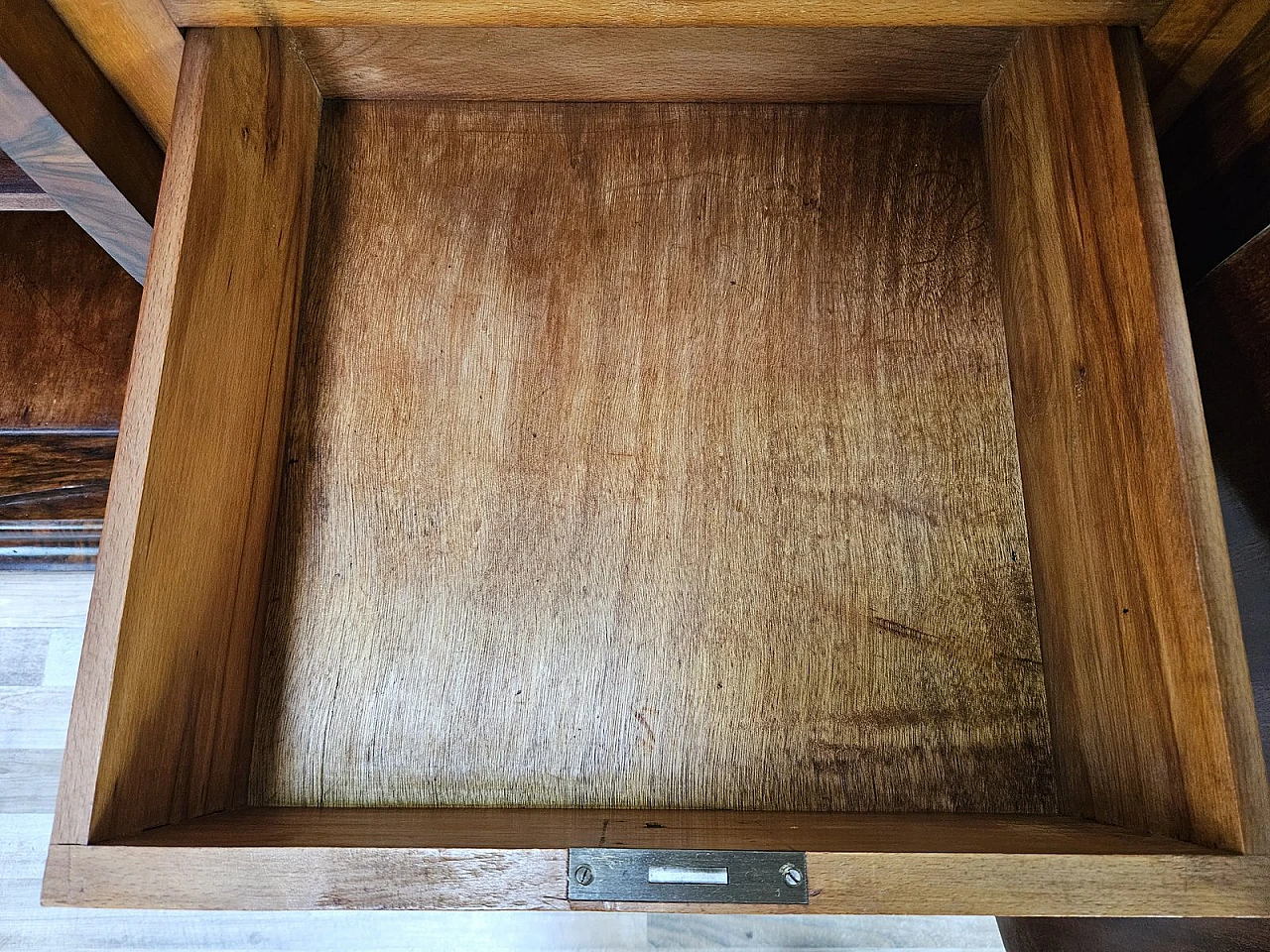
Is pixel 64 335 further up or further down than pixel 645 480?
further up

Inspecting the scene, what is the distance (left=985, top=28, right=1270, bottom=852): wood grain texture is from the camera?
1.90ft

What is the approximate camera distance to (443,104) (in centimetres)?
92

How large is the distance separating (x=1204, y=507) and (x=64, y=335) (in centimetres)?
126

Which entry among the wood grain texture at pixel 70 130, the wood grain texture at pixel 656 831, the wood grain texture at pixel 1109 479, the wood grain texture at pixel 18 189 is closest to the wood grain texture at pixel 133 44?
the wood grain texture at pixel 70 130

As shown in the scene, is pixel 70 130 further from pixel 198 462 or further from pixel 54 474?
pixel 54 474

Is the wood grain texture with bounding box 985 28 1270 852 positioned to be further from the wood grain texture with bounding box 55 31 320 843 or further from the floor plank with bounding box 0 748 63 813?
the floor plank with bounding box 0 748 63 813

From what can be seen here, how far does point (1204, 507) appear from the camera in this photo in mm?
592

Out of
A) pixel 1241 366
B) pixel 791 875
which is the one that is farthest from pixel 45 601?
pixel 1241 366

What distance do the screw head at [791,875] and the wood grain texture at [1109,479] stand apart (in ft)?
0.84

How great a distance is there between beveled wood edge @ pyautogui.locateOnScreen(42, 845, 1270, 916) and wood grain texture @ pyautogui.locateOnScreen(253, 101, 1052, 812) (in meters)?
0.20

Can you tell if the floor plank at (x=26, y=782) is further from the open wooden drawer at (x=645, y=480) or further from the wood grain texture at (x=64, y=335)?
the open wooden drawer at (x=645, y=480)

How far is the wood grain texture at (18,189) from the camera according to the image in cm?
100

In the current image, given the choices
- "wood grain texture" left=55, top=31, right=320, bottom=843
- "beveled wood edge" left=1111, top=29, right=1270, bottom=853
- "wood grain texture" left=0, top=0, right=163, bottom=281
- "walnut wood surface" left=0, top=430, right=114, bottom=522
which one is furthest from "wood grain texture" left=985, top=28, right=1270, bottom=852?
"walnut wood surface" left=0, top=430, right=114, bottom=522

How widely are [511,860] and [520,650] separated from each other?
0.83ft
